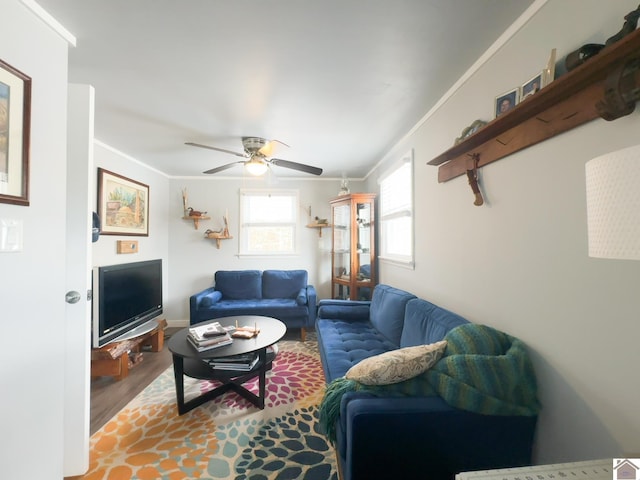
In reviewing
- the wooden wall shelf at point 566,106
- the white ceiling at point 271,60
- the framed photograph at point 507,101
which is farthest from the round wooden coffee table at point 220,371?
the framed photograph at point 507,101

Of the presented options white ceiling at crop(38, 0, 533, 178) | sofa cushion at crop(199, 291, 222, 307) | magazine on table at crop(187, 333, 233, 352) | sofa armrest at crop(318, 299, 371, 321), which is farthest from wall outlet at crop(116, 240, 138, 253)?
sofa armrest at crop(318, 299, 371, 321)

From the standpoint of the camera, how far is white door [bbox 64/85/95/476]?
151cm

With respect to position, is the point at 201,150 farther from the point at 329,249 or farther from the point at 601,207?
the point at 601,207

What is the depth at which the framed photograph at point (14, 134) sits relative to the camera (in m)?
1.07

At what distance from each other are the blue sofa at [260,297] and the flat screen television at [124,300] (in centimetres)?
47

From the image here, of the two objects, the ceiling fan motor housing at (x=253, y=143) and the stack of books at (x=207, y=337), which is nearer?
the stack of books at (x=207, y=337)

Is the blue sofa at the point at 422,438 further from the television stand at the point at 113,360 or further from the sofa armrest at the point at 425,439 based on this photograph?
the television stand at the point at 113,360

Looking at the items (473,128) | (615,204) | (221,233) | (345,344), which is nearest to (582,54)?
(473,128)

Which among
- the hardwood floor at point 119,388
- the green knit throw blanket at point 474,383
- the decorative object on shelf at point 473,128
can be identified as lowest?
the hardwood floor at point 119,388

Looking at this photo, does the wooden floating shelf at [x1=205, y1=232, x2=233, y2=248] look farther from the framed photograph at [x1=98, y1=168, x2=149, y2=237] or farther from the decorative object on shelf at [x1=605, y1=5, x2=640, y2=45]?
the decorative object on shelf at [x1=605, y1=5, x2=640, y2=45]

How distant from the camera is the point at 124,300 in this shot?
2.84m

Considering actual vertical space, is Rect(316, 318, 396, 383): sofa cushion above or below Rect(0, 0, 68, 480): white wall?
below

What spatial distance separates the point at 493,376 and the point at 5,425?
1999mm

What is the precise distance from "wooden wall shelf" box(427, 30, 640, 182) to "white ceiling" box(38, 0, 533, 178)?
52 centimetres
